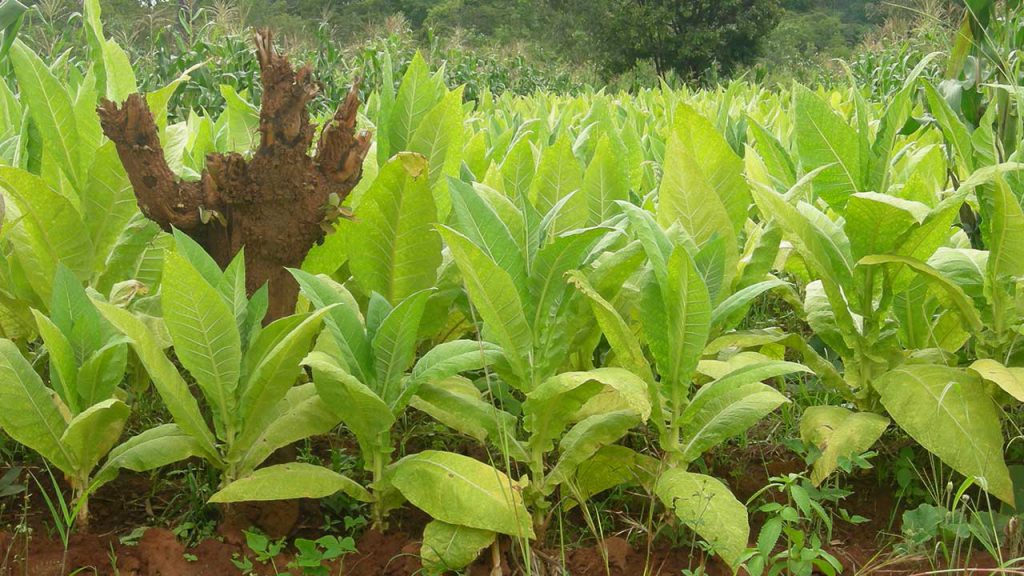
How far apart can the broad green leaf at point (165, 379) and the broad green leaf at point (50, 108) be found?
89 cm

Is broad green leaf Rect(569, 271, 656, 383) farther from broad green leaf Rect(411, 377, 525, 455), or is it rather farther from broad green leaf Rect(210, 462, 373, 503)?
broad green leaf Rect(210, 462, 373, 503)

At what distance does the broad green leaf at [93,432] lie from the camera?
1.60 metres

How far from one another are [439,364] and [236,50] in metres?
8.07

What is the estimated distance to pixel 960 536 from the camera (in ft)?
5.23

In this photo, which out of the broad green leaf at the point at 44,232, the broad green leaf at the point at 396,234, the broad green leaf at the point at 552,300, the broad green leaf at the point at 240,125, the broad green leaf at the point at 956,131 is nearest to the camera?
the broad green leaf at the point at 552,300

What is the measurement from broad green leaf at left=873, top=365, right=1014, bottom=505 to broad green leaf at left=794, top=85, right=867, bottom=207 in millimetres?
552

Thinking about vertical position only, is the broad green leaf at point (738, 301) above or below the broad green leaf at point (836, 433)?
above

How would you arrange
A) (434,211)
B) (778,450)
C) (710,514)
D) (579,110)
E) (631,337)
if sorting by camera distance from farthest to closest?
(579,110)
(778,450)
(434,211)
(631,337)
(710,514)

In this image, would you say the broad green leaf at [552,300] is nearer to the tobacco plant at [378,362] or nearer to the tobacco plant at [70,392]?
the tobacco plant at [378,362]

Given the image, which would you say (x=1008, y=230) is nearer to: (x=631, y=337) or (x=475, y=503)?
(x=631, y=337)

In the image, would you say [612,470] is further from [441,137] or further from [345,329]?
[441,137]

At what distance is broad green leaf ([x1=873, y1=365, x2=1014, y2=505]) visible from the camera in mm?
1720

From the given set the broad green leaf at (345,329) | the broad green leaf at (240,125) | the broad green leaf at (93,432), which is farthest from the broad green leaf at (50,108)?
the broad green leaf at (345,329)

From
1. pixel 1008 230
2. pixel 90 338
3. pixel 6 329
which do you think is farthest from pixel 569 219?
pixel 6 329
